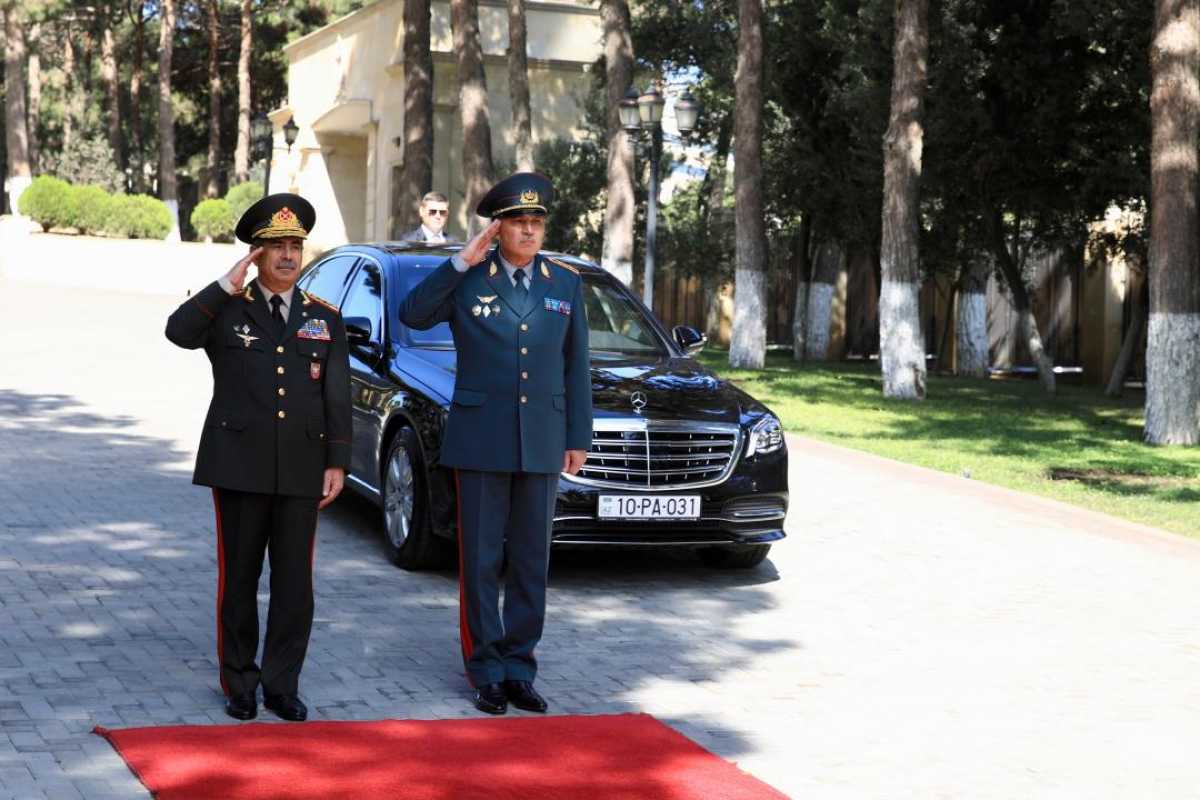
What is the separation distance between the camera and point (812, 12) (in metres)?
30.4

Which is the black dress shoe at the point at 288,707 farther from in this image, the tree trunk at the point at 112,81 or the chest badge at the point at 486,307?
the tree trunk at the point at 112,81

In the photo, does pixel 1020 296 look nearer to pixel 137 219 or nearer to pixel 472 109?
pixel 472 109

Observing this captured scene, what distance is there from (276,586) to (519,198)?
1681 millimetres

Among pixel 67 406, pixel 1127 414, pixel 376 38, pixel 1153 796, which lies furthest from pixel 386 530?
pixel 376 38

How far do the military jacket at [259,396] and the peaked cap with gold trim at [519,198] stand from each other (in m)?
0.79

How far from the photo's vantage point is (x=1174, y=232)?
1838 cm

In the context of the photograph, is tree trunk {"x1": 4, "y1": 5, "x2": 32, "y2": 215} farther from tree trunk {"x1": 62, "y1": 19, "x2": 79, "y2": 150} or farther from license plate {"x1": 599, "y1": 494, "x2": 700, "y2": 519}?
license plate {"x1": 599, "y1": 494, "x2": 700, "y2": 519}

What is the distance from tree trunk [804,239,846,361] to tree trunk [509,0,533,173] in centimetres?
652

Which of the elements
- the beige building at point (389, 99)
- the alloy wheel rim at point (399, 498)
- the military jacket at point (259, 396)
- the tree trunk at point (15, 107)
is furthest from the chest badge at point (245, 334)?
the tree trunk at point (15, 107)

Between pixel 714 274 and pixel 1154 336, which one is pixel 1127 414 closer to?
pixel 1154 336

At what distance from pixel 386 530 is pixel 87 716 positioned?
3483 mm

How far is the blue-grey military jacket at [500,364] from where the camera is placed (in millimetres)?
6688

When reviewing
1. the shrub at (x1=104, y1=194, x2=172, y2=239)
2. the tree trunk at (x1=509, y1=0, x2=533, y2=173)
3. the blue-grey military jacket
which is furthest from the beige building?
the blue-grey military jacket

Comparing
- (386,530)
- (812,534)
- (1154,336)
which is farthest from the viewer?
(1154,336)
